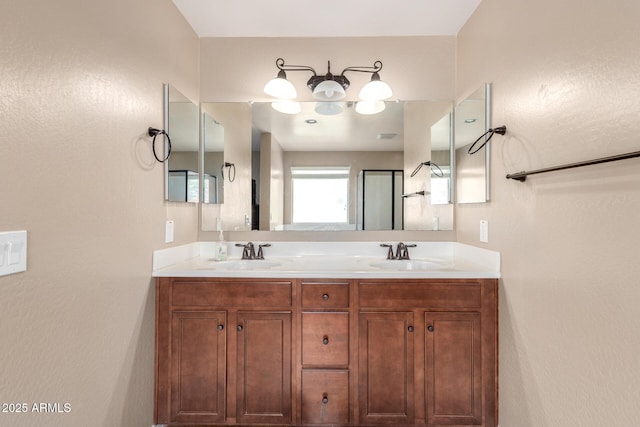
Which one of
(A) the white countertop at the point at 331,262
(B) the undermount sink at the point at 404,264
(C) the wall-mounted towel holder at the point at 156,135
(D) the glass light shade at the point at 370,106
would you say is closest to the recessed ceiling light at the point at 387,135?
(D) the glass light shade at the point at 370,106

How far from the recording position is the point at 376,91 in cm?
206

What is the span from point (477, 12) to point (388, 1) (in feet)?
1.74

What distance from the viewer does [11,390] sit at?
897 mm

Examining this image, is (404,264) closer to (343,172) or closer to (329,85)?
(343,172)

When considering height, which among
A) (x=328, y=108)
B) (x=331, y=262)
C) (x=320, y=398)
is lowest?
(x=320, y=398)

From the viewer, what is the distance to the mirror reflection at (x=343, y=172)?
2.15m

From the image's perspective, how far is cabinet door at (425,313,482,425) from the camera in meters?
1.58

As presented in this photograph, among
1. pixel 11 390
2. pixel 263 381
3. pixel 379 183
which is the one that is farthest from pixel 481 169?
pixel 11 390

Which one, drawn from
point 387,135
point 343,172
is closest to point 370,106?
point 387,135

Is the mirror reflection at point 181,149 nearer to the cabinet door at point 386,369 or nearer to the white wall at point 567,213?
the cabinet door at point 386,369

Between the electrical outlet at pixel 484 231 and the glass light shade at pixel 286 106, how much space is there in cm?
136

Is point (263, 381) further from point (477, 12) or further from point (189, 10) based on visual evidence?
point (477, 12)

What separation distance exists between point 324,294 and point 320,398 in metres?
0.53

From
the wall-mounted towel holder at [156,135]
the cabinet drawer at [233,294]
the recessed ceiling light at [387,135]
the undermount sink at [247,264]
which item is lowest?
the cabinet drawer at [233,294]
